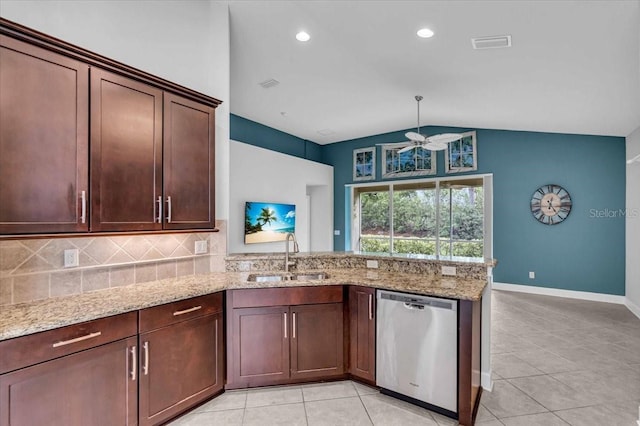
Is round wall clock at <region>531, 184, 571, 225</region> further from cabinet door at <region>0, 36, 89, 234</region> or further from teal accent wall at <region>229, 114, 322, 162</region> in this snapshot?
cabinet door at <region>0, 36, 89, 234</region>

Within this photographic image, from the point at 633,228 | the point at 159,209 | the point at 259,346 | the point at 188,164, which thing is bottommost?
the point at 259,346

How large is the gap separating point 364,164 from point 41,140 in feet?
22.0

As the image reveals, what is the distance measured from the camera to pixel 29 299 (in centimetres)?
203

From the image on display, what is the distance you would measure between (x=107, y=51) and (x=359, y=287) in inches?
108

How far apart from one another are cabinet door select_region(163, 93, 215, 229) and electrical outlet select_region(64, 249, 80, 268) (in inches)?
23.5

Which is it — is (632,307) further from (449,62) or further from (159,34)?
(159,34)

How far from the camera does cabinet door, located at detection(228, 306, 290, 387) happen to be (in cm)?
256

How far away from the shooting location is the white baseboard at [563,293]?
210 inches

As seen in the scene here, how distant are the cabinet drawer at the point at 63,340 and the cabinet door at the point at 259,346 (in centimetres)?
82

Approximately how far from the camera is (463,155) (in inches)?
261

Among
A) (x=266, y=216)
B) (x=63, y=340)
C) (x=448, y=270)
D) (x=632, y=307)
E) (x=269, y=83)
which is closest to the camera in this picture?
(x=63, y=340)

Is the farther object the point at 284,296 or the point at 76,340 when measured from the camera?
the point at 284,296

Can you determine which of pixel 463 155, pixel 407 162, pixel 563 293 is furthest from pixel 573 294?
pixel 407 162

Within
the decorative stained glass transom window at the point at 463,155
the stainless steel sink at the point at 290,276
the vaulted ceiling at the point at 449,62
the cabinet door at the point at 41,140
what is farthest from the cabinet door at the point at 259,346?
the decorative stained glass transom window at the point at 463,155
